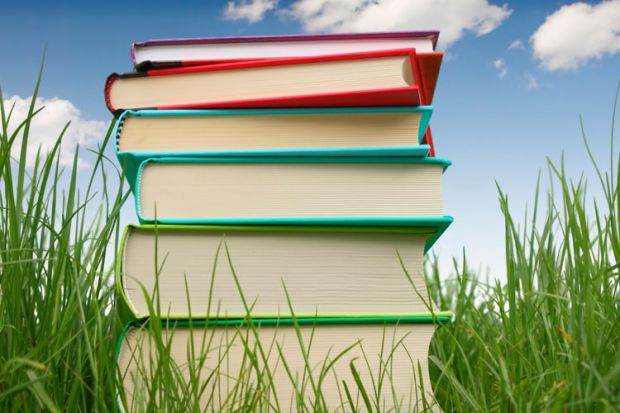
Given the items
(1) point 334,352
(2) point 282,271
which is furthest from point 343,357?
(2) point 282,271

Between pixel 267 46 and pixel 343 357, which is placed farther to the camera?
pixel 267 46

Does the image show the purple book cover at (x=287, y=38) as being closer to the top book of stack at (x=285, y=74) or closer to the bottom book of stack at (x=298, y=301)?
the top book of stack at (x=285, y=74)

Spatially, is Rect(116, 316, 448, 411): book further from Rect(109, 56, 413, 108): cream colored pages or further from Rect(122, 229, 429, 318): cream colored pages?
Rect(109, 56, 413, 108): cream colored pages

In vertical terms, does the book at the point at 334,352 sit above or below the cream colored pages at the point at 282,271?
below

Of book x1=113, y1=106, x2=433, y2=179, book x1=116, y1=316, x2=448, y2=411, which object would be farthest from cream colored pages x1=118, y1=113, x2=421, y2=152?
book x1=116, y1=316, x2=448, y2=411

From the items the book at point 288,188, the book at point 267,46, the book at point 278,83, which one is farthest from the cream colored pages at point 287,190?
the book at point 267,46

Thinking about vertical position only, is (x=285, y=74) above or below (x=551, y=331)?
above

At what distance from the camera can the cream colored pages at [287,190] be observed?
1035 mm

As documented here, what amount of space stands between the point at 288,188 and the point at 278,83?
0.19 meters

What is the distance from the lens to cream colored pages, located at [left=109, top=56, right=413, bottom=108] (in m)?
1.09

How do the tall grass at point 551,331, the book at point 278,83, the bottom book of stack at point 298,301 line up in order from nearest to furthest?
the tall grass at point 551,331 < the bottom book of stack at point 298,301 < the book at point 278,83

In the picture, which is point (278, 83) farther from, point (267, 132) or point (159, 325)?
point (159, 325)

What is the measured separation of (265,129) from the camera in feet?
3.59

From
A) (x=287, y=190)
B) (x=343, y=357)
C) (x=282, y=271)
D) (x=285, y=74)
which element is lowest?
(x=343, y=357)
